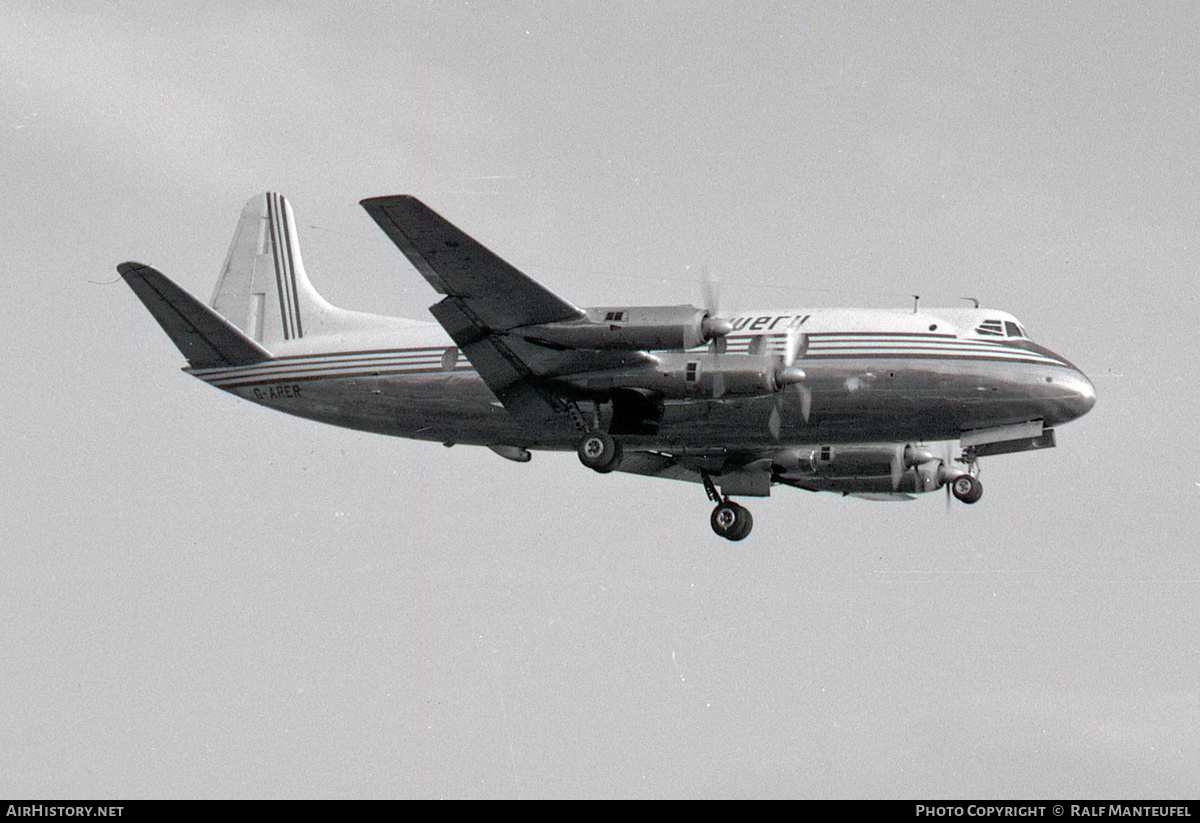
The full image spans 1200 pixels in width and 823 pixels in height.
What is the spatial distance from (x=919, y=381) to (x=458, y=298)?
29.2ft

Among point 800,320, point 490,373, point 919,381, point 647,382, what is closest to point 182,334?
point 490,373

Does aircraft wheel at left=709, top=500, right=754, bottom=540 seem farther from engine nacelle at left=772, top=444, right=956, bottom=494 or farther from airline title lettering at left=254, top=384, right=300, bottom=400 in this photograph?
airline title lettering at left=254, top=384, right=300, bottom=400

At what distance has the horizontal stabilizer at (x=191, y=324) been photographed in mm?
28203

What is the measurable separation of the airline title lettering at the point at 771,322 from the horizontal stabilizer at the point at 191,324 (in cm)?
1073

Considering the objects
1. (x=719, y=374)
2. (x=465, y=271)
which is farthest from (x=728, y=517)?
(x=465, y=271)

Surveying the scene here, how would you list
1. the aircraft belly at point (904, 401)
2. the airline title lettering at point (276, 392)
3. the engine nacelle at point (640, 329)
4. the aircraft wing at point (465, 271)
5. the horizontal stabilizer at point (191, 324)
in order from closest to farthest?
the aircraft wing at point (465, 271), the engine nacelle at point (640, 329), the aircraft belly at point (904, 401), the horizontal stabilizer at point (191, 324), the airline title lettering at point (276, 392)

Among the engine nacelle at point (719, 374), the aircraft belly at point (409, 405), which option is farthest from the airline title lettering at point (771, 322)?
the aircraft belly at point (409, 405)

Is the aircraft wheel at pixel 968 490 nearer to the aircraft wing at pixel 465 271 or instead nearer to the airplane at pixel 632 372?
the airplane at pixel 632 372

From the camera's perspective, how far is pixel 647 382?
88.7 ft

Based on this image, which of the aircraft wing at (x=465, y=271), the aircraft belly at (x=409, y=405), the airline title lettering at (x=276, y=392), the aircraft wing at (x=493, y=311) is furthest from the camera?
the airline title lettering at (x=276, y=392)

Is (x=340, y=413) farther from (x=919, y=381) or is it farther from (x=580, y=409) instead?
(x=919, y=381)

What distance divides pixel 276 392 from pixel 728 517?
10532 millimetres

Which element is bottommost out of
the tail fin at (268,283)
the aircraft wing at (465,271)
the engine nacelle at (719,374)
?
the engine nacelle at (719,374)

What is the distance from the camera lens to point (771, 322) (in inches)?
1108
